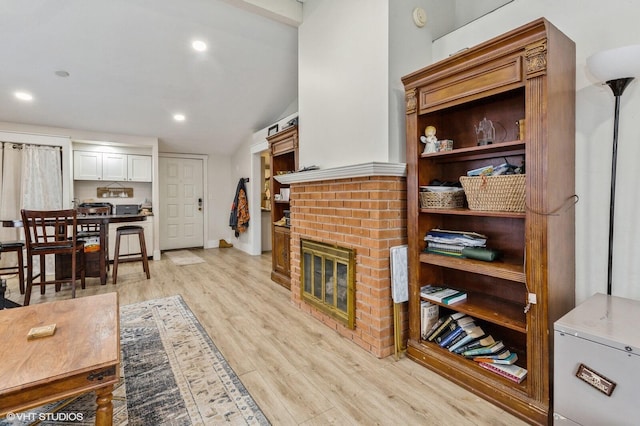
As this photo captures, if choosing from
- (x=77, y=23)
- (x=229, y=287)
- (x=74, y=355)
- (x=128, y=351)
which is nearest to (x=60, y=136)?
(x=77, y=23)

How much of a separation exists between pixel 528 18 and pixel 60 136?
6.21m

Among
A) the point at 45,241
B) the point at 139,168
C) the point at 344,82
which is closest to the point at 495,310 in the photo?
the point at 344,82

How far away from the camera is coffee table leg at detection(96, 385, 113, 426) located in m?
1.21

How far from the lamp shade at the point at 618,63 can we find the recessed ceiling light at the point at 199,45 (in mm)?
3542

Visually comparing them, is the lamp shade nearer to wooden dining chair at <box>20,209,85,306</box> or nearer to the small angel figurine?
the small angel figurine

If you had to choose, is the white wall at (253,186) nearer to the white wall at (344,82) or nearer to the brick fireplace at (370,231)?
the white wall at (344,82)

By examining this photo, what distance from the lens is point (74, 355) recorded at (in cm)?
130

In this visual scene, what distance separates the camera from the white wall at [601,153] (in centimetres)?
152

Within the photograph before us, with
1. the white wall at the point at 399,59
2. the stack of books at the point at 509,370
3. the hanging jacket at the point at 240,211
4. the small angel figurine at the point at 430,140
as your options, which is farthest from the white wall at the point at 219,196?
the stack of books at the point at 509,370

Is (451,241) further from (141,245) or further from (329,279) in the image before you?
(141,245)

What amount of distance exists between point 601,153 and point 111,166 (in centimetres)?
664

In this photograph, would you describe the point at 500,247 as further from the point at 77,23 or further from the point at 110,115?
the point at 110,115

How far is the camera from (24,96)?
4.00 metres

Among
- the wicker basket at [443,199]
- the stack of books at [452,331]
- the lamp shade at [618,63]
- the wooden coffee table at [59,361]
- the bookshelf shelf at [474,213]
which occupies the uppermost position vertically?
the lamp shade at [618,63]
